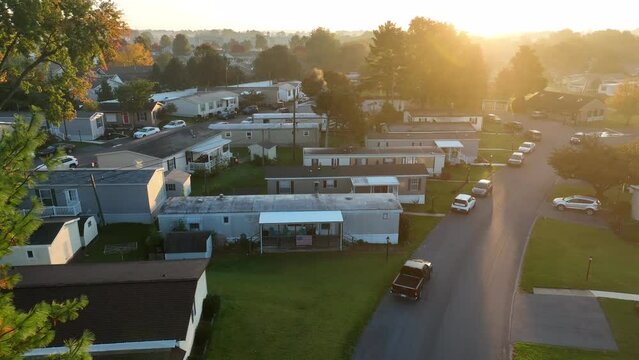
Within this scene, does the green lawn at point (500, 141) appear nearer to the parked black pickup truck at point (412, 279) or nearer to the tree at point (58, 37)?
the parked black pickup truck at point (412, 279)

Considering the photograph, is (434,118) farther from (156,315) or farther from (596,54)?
(596,54)

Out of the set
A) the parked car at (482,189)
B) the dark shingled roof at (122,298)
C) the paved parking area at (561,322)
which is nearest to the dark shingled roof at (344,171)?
the parked car at (482,189)

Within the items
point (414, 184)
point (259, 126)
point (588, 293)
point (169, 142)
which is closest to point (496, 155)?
point (414, 184)

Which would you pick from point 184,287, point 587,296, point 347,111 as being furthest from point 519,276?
point 347,111

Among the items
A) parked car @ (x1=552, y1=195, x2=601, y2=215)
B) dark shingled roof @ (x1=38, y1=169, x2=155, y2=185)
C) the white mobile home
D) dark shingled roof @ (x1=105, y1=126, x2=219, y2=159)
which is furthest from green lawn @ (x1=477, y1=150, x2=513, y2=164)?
dark shingled roof @ (x1=38, y1=169, x2=155, y2=185)

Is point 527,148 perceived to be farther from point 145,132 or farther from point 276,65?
point 276,65

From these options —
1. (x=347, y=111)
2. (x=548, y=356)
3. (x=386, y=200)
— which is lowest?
(x=548, y=356)
